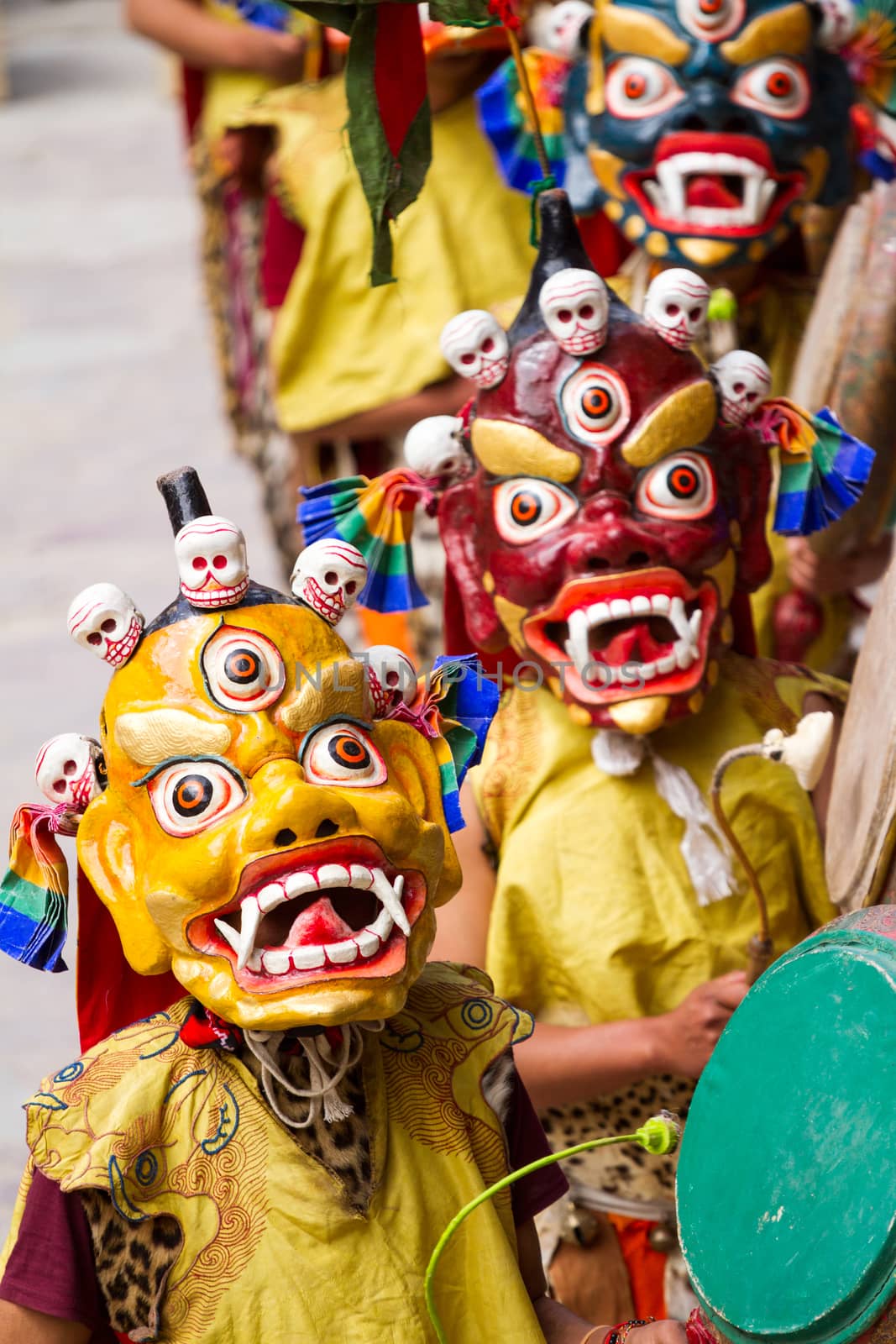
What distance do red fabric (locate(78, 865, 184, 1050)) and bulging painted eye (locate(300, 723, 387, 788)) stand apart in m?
0.26

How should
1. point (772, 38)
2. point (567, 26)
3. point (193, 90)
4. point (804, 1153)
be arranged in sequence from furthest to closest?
point (193, 90), point (567, 26), point (772, 38), point (804, 1153)

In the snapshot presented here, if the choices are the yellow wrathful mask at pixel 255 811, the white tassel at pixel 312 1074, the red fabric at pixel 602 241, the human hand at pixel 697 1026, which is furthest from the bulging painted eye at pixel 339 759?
the red fabric at pixel 602 241

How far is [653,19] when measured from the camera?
2.55 m

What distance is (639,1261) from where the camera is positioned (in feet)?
7.39

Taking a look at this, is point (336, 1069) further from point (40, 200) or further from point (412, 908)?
point (40, 200)

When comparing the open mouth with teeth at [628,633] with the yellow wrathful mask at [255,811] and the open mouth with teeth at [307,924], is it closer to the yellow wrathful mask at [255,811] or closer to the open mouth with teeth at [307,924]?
the yellow wrathful mask at [255,811]

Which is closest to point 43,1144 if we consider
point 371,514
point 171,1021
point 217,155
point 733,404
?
point 171,1021

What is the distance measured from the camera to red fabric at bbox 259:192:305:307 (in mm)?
3438

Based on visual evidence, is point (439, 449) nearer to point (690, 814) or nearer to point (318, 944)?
point (690, 814)

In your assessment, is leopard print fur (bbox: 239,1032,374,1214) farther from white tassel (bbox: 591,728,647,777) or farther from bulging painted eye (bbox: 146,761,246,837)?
white tassel (bbox: 591,728,647,777)

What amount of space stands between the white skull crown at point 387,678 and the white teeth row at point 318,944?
8.0 inches

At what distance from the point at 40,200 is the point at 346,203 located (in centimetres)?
529

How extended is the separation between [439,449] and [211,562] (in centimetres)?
55

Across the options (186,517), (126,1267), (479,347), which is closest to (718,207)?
(479,347)
